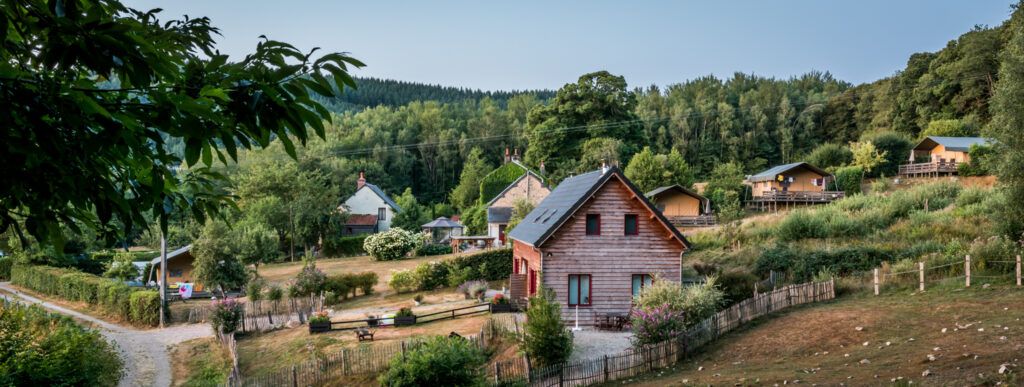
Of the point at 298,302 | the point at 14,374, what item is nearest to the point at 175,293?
the point at 298,302

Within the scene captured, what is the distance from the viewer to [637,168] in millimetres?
58531

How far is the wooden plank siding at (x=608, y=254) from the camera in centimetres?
2288

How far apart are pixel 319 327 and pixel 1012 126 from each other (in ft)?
91.8

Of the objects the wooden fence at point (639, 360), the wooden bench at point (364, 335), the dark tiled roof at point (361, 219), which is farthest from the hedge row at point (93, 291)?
the dark tiled roof at point (361, 219)

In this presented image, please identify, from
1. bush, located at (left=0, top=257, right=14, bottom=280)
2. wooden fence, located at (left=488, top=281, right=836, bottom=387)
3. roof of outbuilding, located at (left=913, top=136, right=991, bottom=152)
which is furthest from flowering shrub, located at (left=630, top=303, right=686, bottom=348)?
roof of outbuilding, located at (left=913, top=136, right=991, bottom=152)

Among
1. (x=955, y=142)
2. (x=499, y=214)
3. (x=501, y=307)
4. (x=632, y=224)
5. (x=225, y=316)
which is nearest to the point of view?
(x=632, y=224)

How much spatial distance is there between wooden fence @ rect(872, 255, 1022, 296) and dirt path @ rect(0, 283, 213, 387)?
2678 centimetres

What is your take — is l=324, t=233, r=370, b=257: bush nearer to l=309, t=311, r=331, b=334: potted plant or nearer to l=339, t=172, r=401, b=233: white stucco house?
l=339, t=172, r=401, b=233: white stucco house

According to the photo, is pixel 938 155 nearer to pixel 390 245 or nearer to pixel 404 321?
pixel 390 245

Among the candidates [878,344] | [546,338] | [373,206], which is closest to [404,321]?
[546,338]

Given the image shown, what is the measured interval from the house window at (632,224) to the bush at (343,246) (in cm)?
3662

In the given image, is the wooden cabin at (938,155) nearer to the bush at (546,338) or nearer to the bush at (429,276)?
the bush at (429,276)

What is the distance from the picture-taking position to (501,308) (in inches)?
1030

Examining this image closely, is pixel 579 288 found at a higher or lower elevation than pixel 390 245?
lower
